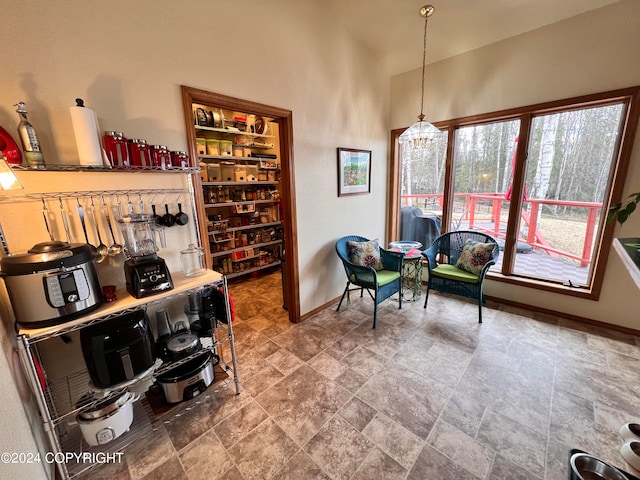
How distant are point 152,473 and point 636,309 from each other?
408cm

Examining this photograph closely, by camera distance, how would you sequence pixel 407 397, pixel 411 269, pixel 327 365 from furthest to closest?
pixel 411 269 → pixel 327 365 → pixel 407 397

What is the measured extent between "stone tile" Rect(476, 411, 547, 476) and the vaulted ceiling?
11.0 ft

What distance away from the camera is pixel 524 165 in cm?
286

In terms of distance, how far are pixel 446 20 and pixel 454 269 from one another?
8.54 feet

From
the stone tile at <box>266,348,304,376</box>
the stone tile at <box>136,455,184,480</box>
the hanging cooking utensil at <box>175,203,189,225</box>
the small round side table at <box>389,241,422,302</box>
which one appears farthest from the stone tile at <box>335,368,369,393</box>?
the hanging cooking utensil at <box>175,203,189,225</box>

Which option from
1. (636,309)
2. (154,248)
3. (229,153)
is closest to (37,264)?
(154,248)

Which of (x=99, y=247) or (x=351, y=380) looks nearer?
(x=99, y=247)

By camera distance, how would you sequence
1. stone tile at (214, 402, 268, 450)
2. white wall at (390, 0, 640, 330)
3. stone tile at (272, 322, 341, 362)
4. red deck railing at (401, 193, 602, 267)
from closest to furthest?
stone tile at (214, 402, 268, 450), white wall at (390, 0, 640, 330), stone tile at (272, 322, 341, 362), red deck railing at (401, 193, 602, 267)

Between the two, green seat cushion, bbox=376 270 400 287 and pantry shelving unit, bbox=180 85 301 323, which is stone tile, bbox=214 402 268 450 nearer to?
pantry shelving unit, bbox=180 85 301 323

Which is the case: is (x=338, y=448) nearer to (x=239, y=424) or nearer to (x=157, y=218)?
(x=239, y=424)

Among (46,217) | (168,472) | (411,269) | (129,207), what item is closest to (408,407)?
(168,472)

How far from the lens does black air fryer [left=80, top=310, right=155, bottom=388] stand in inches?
52.2

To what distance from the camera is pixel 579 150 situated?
8.57 feet

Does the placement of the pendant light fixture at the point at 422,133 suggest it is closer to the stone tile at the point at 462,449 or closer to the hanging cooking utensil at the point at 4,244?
the stone tile at the point at 462,449
